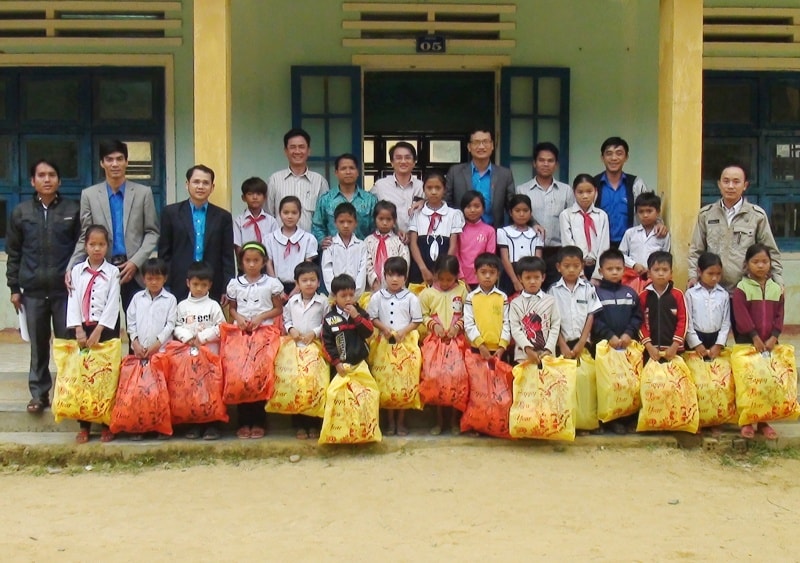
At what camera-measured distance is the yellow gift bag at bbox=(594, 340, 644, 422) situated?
4.80 m

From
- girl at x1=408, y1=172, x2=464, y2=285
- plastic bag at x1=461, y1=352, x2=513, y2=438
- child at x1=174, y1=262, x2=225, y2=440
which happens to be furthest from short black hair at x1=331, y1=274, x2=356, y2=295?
plastic bag at x1=461, y1=352, x2=513, y2=438

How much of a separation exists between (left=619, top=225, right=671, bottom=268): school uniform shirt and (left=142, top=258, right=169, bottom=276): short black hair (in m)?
2.77

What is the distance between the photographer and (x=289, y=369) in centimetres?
473

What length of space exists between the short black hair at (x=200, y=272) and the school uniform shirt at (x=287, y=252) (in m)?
0.45

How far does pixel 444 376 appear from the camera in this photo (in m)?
4.80

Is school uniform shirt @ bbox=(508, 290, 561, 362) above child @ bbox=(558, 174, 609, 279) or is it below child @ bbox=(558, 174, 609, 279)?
below

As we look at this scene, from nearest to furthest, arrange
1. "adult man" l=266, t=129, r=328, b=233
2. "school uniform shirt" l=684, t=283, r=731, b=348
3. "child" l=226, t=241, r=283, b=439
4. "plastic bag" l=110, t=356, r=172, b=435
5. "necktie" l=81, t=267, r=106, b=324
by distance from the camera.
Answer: "plastic bag" l=110, t=356, r=172, b=435
"necktie" l=81, t=267, r=106, b=324
"child" l=226, t=241, r=283, b=439
"school uniform shirt" l=684, t=283, r=731, b=348
"adult man" l=266, t=129, r=328, b=233

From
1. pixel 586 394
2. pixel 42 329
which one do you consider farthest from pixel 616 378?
pixel 42 329

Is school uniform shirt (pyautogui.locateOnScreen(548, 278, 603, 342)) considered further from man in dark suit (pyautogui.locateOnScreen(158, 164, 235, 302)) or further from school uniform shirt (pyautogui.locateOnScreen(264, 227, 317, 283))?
man in dark suit (pyautogui.locateOnScreen(158, 164, 235, 302))

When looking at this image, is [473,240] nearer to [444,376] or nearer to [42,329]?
[444,376]

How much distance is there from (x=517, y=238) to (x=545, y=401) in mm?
1076

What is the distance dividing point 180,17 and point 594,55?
3.54 metres

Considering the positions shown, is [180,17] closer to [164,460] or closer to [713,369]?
[164,460]

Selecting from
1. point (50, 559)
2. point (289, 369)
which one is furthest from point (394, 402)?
point (50, 559)
